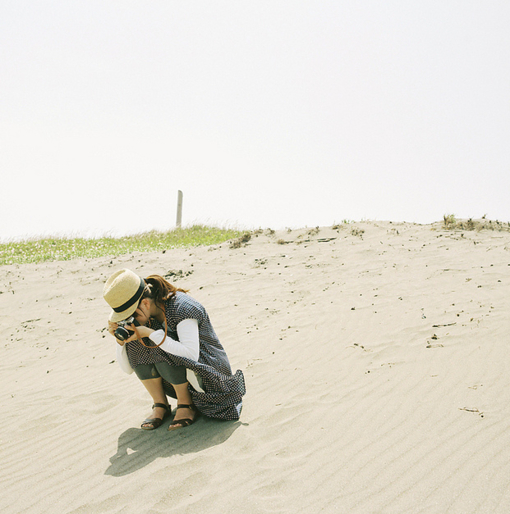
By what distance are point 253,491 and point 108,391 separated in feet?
9.48

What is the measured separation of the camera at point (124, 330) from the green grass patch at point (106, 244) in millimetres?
11087

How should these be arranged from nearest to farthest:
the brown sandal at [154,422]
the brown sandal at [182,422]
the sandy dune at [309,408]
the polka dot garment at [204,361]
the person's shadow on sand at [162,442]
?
the sandy dune at [309,408] < the person's shadow on sand at [162,442] < the polka dot garment at [204,361] < the brown sandal at [182,422] < the brown sandal at [154,422]

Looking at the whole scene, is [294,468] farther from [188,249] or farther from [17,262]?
[17,262]

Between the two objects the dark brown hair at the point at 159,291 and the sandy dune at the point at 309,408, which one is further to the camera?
the dark brown hair at the point at 159,291

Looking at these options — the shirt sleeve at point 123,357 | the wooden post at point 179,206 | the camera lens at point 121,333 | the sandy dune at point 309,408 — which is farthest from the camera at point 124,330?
the wooden post at point 179,206

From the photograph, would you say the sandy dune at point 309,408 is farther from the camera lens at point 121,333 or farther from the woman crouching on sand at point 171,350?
the camera lens at point 121,333

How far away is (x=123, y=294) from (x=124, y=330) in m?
0.28

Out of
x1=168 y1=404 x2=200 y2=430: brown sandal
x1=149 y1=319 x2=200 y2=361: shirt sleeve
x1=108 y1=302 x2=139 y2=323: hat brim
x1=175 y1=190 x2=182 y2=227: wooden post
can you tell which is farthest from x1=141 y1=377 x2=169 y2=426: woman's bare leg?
x1=175 y1=190 x2=182 y2=227: wooden post

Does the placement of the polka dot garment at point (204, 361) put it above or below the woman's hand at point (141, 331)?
below

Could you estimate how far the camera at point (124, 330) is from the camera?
3.66 metres

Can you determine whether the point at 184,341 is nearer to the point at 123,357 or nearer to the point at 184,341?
the point at 184,341

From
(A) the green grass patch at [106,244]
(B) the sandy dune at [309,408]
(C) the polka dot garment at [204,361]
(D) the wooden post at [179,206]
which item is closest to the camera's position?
(B) the sandy dune at [309,408]

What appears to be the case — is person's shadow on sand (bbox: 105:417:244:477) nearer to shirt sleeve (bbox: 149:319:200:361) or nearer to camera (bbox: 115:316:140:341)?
shirt sleeve (bbox: 149:319:200:361)

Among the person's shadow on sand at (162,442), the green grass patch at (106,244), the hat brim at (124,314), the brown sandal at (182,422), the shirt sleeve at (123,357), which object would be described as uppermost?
the hat brim at (124,314)
